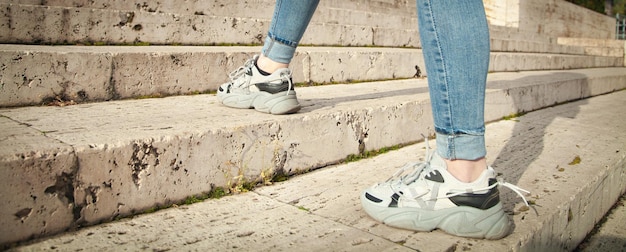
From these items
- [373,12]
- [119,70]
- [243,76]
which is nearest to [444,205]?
[243,76]

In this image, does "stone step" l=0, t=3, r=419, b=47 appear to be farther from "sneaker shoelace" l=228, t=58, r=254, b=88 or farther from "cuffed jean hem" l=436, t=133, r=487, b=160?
Result: "cuffed jean hem" l=436, t=133, r=487, b=160

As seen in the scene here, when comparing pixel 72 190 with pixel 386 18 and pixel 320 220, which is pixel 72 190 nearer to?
pixel 320 220

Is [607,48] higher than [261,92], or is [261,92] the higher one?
[607,48]

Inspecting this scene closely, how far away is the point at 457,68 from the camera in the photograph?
132 centimetres

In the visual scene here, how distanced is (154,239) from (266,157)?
653 millimetres

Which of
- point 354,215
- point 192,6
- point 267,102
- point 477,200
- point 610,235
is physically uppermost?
point 192,6

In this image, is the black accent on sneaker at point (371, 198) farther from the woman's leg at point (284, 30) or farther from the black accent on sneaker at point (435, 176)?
the woman's leg at point (284, 30)

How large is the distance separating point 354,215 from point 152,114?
1.04 m

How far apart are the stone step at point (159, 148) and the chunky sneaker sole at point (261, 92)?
2.3 inches

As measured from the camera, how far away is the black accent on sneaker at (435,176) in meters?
1.43

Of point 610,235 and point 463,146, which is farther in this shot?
point 610,235

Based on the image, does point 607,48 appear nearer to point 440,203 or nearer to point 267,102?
point 267,102

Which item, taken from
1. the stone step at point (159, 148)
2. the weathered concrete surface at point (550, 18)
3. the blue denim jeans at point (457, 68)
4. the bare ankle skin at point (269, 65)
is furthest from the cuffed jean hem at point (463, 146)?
the weathered concrete surface at point (550, 18)

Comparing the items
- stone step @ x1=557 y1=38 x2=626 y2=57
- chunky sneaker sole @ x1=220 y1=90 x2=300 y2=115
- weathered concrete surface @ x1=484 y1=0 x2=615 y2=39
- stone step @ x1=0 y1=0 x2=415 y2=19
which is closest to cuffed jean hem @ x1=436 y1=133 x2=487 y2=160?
chunky sneaker sole @ x1=220 y1=90 x2=300 y2=115
